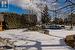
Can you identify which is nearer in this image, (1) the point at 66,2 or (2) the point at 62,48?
(1) the point at 66,2

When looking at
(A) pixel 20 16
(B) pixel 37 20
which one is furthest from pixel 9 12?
(B) pixel 37 20

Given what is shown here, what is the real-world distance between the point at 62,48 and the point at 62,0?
1.86 meters

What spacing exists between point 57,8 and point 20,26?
15.8 meters

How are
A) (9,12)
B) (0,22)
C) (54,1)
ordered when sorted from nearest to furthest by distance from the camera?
(54,1) < (0,22) < (9,12)

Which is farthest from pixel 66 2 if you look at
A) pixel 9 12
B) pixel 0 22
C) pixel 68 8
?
pixel 9 12

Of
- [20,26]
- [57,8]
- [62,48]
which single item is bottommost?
[20,26]

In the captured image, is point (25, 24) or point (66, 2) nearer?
point (66, 2)

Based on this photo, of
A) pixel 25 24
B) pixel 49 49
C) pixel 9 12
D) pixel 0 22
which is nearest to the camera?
pixel 49 49

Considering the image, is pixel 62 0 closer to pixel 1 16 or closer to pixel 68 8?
pixel 68 8

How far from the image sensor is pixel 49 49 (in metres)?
7.54

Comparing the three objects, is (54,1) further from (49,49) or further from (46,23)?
(46,23)

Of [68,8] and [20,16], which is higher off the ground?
[68,8]

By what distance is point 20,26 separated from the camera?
2267 cm

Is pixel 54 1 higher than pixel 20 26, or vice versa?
pixel 54 1
